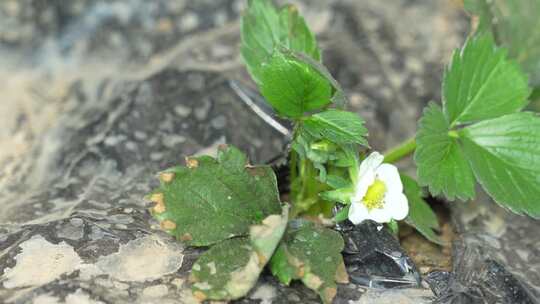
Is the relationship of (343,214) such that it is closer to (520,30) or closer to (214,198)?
(214,198)

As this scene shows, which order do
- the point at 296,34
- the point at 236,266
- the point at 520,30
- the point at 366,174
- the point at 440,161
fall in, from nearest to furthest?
the point at 236,266, the point at 366,174, the point at 440,161, the point at 296,34, the point at 520,30

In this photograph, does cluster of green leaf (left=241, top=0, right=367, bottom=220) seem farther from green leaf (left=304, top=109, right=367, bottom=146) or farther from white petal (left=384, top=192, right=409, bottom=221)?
white petal (left=384, top=192, right=409, bottom=221)

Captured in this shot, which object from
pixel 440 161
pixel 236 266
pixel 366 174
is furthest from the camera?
pixel 440 161

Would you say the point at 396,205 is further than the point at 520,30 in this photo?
No

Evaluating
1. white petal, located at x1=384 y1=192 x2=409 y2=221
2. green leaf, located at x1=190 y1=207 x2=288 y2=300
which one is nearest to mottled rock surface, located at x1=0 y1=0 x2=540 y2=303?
green leaf, located at x1=190 y1=207 x2=288 y2=300

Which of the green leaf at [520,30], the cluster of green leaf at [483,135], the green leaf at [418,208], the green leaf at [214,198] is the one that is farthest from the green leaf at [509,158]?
the green leaf at [214,198]

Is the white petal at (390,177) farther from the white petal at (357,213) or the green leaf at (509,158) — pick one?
the green leaf at (509,158)

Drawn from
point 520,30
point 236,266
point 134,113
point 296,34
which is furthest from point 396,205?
point 134,113
